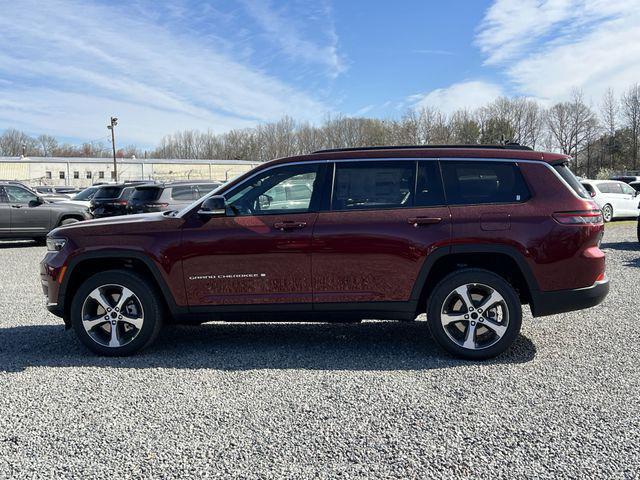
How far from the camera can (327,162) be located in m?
4.97

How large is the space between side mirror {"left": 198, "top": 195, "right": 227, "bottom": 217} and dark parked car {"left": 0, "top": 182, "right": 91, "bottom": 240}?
37.8ft

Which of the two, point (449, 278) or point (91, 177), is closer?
point (449, 278)

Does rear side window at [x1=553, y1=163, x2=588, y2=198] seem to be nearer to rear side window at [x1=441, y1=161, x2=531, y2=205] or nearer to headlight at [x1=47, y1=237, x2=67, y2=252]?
rear side window at [x1=441, y1=161, x2=531, y2=205]

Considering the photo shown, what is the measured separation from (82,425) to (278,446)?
4.37ft

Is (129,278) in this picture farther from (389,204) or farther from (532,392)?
(532,392)

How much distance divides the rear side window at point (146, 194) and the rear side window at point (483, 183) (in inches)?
440

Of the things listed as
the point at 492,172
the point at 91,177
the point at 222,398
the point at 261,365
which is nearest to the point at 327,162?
the point at 492,172

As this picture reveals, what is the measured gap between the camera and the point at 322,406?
380 centimetres

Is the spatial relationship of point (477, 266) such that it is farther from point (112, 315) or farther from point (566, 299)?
point (112, 315)

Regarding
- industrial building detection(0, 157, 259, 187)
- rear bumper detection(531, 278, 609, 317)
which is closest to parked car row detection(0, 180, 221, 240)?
rear bumper detection(531, 278, 609, 317)

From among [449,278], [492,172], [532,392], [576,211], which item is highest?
[492,172]

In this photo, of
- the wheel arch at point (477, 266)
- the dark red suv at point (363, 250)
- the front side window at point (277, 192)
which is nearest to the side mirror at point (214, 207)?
the dark red suv at point (363, 250)

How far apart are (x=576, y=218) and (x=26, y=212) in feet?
46.5

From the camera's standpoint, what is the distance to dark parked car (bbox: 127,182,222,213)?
14.5 m
